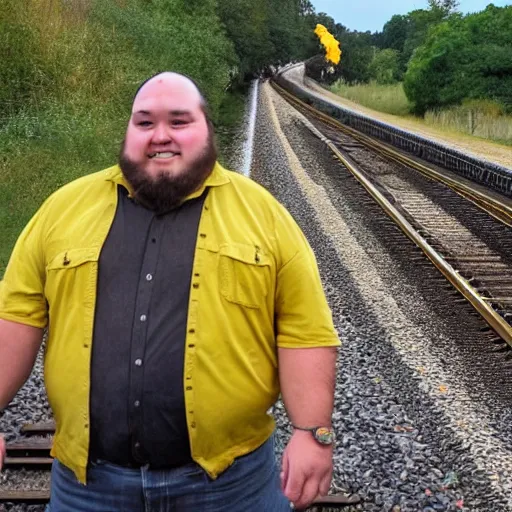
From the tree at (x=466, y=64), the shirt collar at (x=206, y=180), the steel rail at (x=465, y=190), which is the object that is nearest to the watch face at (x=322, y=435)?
the shirt collar at (x=206, y=180)

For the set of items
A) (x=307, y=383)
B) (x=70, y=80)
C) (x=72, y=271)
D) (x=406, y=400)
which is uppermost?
(x=72, y=271)

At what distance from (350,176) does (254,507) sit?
13495 mm

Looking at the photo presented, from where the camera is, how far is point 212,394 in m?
2.03

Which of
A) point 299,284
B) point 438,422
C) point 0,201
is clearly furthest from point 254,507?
point 0,201

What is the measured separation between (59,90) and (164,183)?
13195 millimetres

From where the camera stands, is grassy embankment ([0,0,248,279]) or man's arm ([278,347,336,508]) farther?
grassy embankment ([0,0,248,279])

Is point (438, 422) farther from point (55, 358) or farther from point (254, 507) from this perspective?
point (55, 358)

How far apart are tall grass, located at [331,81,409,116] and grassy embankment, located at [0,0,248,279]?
2614cm

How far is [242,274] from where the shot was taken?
2025 mm

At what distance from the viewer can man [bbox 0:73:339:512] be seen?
79.9 inches

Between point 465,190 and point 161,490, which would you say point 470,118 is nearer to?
point 465,190

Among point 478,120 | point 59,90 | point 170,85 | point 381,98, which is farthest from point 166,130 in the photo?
point 381,98

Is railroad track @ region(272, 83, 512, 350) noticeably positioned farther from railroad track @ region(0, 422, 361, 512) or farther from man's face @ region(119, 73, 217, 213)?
man's face @ region(119, 73, 217, 213)

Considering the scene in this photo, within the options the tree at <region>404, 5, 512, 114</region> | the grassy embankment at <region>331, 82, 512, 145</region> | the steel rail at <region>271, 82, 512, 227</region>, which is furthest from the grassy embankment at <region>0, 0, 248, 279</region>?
the tree at <region>404, 5, 512, 114</region>
